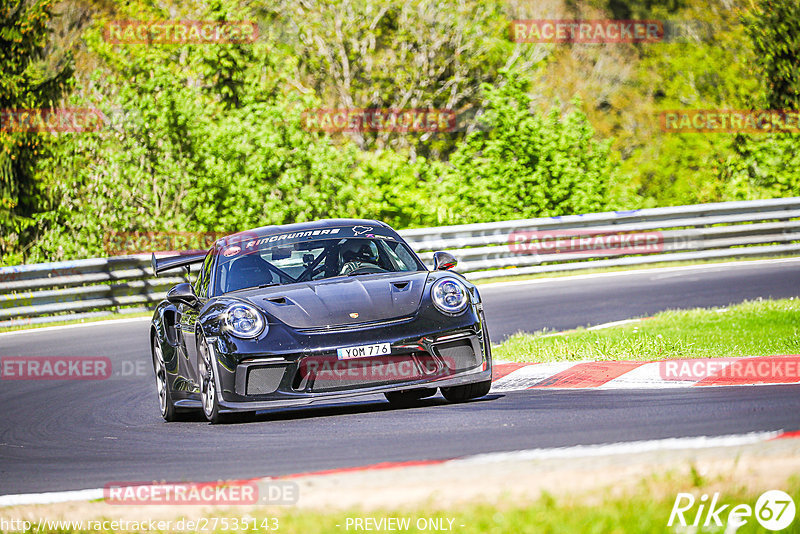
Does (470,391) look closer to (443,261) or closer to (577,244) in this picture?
(443,261)

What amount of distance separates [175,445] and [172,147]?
15.5 metres

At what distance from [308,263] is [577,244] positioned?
468 inches

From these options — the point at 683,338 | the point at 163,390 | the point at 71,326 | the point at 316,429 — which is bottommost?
the point at 71,326

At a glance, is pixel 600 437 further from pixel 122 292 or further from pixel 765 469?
Answer: pixel 122 292

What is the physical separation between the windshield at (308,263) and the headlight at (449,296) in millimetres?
805

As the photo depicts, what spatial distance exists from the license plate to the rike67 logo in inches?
134

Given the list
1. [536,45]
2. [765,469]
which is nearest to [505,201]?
[536,45]

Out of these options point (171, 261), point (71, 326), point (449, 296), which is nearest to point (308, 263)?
point (171, 261)

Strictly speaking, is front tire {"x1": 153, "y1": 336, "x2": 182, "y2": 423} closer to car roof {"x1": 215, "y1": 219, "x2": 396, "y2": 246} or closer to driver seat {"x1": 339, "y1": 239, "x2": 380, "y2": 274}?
→ car roof {"x1": 215, "y1": 219, "x2": 396, "y2": 246}

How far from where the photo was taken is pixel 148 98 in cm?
2194

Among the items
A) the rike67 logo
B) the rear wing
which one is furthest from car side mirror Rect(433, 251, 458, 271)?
the rike67 logo

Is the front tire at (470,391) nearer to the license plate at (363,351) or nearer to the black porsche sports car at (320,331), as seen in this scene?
the black porsche sports car at (320,331)

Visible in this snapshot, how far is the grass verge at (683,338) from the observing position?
9.48 meters

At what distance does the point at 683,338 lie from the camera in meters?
10.6
